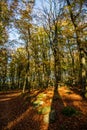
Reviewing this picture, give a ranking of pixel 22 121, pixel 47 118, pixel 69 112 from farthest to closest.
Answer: pixel 69 112 → pixel 22 121 → pixel 47 118

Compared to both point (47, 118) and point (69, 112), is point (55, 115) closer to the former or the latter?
point (47, 118)

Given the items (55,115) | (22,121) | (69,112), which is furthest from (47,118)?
(22,121)

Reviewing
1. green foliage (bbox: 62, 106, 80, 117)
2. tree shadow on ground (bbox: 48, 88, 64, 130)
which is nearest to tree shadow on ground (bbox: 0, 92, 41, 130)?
tree shadow on ground (bbox: 48, 88, 64, 130)

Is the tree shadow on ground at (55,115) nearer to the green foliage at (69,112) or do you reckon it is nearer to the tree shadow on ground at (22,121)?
the green foliage at (69,112)

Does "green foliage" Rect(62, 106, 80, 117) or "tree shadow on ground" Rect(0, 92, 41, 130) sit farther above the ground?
"green foliage" Rect(62, 106, 80, 117)

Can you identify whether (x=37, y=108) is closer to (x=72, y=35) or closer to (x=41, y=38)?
(x=72, y=35)

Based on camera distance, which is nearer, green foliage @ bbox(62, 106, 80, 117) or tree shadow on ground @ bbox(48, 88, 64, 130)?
tree shadow on ground @ bbox(48, 88, 64, 130)

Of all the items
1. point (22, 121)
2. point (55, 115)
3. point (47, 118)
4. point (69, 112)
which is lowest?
point (22, 121)

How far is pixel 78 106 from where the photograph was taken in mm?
13211

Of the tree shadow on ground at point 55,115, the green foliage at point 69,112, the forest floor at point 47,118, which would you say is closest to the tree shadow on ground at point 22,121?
Answer: the forest floor at point 47,118

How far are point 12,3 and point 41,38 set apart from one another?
23320 mm

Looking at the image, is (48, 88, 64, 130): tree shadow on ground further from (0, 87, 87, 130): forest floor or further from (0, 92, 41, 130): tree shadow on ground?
(0, 92, 41, 130): tree shadow on ground

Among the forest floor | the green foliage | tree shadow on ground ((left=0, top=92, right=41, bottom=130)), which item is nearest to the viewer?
the forest floor

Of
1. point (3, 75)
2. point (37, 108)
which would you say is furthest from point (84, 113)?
point (3, 75)
